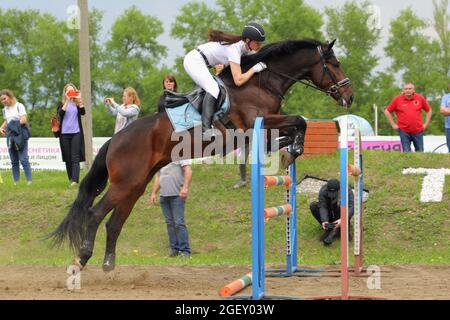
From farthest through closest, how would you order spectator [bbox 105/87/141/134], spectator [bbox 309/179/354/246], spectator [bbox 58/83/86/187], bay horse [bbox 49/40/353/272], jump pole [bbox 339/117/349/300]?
spectator [bbox 58/83/86/187]
spectator [bbox 105/87/141/134]
spectator [bbox 309/179/354/246]
bay horse [bbox 49/40/353/272]
jump pole [bbox 339/117/349/300]

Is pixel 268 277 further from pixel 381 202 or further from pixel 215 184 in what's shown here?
pixel 215 184

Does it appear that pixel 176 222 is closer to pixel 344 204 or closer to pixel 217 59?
pixel 217 59

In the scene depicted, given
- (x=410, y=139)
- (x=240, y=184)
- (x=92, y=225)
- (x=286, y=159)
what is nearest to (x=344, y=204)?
(x=286, y=159)

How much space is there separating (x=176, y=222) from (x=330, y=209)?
2.37m

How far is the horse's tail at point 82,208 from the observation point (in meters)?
8.77

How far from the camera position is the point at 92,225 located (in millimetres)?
8547

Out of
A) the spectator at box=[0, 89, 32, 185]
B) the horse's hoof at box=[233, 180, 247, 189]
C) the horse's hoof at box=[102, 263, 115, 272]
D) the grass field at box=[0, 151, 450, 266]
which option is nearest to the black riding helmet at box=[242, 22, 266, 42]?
the horse's hoof at box=[102, 263, 115, 272]

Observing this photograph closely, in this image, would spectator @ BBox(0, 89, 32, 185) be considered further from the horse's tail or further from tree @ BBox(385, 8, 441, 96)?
tree @ BBox(385, 8, 441, 96)

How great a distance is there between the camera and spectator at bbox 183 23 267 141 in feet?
27.4

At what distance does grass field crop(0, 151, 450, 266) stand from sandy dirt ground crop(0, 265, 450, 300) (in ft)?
5.01

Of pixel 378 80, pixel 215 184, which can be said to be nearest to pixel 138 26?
pixel 378 80

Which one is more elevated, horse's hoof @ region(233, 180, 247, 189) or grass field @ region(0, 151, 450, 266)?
horse's hoof @ region(233, 180, 247, 189)

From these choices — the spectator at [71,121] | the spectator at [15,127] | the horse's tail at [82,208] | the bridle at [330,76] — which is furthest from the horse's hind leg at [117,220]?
the spectator at [15,127]
